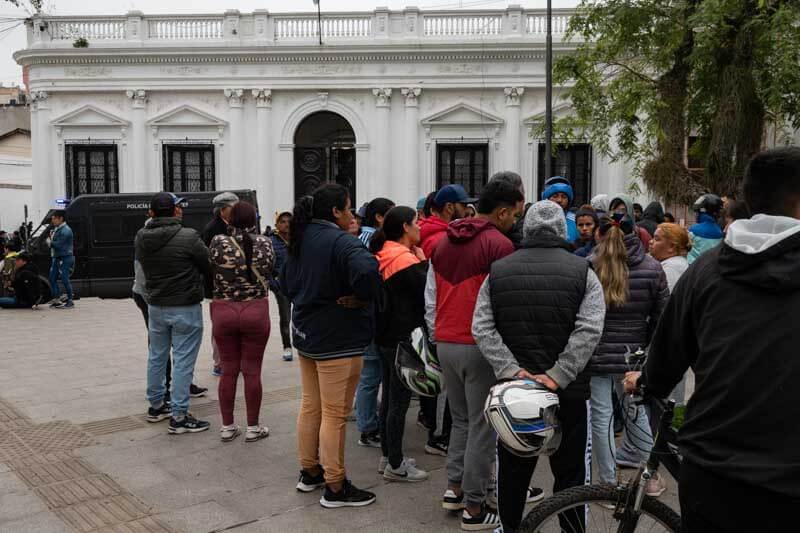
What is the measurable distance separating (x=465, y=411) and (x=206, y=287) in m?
2.84

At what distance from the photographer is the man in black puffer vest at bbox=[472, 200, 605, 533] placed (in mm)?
3596

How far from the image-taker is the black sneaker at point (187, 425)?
617 centimetres

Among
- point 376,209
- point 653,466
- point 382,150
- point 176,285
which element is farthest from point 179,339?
point 382,150

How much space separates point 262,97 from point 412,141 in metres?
5.28

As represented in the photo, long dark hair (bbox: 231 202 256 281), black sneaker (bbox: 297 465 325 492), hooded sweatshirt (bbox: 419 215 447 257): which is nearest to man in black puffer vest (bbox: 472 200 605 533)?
black sneaker (bbox: 297 465 325 492)

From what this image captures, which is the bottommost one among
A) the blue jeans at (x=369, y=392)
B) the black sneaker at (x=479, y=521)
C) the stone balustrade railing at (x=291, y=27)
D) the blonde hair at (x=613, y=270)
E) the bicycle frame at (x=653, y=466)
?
the black sneaker at (x=479, y=521)

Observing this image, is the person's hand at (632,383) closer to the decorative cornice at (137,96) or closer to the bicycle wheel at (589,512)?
the bicycle wheel at (589,512)

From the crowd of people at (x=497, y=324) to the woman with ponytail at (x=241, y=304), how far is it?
0.6 inches

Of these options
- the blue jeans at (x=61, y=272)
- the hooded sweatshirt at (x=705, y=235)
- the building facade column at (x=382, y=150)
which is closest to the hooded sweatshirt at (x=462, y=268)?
the hooded sweatshirt at (x=705, y=235)

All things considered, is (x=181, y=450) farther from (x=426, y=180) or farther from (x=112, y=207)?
(x=426, y=180)

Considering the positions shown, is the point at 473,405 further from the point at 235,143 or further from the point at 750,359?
the point at 235,143

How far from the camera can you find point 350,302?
4.57 meters

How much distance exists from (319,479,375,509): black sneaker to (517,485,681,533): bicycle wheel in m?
1.76

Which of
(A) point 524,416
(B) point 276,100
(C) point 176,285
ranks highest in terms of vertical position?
(B) point 276,100
